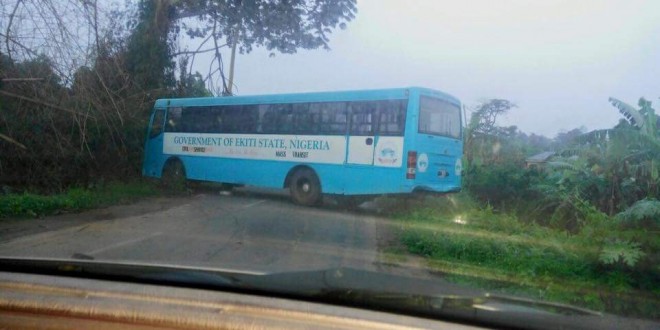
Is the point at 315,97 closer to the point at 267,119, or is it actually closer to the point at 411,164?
the point at 267,119

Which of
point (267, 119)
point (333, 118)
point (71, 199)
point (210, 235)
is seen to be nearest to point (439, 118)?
point (333, 118)

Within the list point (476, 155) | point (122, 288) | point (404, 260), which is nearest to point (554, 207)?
point (476, 155)

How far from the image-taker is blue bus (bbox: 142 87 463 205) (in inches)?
436

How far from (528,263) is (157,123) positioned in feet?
35.7

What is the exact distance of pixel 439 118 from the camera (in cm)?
1123

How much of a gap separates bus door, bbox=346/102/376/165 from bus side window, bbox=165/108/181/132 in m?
5.20

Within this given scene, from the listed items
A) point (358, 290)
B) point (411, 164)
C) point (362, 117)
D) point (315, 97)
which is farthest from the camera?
point (315, 97)

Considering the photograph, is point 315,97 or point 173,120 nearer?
point 315,97

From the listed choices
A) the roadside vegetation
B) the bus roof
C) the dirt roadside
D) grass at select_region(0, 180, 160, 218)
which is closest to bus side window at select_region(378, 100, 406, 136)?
the bus roof

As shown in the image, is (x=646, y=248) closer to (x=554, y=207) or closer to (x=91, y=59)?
(x=554, y=207)

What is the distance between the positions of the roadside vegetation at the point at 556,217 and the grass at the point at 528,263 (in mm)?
15

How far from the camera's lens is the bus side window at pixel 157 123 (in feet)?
50.0

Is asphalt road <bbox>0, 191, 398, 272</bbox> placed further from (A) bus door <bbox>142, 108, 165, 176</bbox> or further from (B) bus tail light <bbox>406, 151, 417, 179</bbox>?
(A) bus door <bbox>142, 108, 165, 176</bbox>

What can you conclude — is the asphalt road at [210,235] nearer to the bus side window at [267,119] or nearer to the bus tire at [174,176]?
the bus side window at [267,119]
